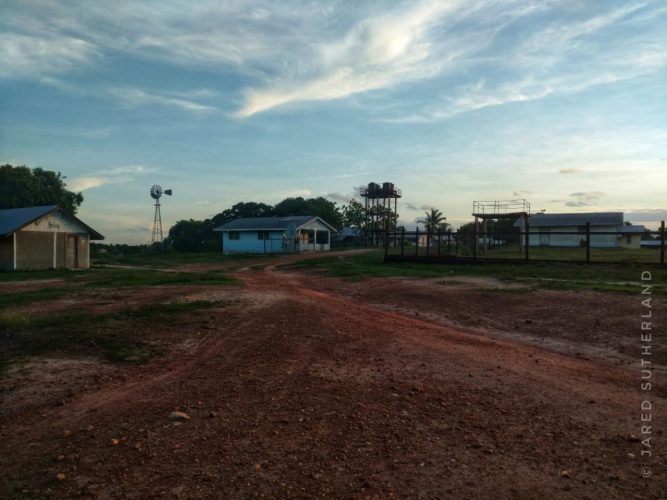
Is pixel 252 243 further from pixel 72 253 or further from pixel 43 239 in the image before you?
pixel 43 239

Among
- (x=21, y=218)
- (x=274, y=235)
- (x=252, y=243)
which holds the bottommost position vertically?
(x=252, y=243)

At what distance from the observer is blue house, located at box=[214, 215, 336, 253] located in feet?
156

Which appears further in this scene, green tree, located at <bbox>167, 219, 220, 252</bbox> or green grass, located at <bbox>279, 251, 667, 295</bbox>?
green tree, located at <bbox>167, 219, 220, 252</bbox>

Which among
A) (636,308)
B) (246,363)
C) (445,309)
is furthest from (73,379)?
(636,308)

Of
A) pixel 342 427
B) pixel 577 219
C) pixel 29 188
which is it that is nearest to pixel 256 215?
pixel 29 188

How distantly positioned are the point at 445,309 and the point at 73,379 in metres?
8.38

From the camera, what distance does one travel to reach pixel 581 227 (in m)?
48.9

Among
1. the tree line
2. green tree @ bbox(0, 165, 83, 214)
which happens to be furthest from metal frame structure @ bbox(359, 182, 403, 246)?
green tree @ bbox(0, 165, 83, 214)

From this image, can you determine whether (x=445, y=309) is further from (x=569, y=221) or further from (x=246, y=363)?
(x=569, y=221)

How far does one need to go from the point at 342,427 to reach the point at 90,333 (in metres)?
5.83

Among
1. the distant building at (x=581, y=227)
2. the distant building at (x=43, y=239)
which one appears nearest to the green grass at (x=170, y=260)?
the distant building at (x=43, y=239)

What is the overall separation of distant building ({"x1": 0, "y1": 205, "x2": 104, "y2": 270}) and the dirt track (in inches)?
852

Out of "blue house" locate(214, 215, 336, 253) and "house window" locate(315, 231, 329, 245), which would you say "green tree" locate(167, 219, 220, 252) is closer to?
"blue house" locate(214, 215, 336, 253)

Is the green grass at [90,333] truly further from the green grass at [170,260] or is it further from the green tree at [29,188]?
the green tree at [29,188]
